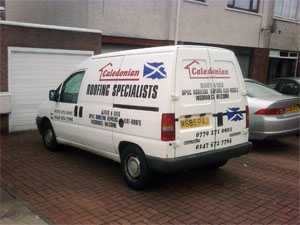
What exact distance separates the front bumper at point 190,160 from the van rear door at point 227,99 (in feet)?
0.38

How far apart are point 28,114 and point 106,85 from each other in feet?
14.9

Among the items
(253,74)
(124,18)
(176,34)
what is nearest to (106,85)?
(124,18)

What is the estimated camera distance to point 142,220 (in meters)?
4.02

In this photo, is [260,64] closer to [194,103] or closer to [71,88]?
[71,88]

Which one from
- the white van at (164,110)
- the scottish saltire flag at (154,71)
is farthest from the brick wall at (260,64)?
the scottish saltire flag at (154,71)

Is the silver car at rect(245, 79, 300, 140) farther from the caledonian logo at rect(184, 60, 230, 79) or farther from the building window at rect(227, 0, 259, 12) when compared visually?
the building window at rect(227, 0, 259, 12)

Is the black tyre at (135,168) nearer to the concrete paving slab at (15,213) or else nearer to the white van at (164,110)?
the white van at (164,110)

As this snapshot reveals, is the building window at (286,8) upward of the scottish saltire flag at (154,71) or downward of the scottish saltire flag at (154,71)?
upward

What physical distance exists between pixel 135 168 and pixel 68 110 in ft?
7.02

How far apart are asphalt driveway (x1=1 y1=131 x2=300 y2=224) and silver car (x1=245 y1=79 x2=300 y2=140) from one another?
0.58m

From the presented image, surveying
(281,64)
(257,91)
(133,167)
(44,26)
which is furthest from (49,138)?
(281,64)

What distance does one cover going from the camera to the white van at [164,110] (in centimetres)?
439

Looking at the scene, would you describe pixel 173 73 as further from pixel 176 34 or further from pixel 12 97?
pixel 176 34

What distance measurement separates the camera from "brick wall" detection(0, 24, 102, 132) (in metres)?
8.29
